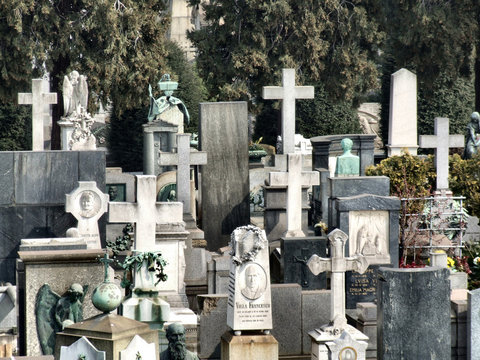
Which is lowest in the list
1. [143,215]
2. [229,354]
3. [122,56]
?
[229,354]

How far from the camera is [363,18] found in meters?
30.4

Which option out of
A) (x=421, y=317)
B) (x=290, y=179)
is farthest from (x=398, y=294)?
(x=290, y=179)

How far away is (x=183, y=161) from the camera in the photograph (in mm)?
17156

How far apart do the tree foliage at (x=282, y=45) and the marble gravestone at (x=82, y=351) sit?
21.0 m

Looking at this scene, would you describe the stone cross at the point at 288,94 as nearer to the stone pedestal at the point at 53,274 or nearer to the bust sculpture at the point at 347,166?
the bust sculpture at the point at 347,166

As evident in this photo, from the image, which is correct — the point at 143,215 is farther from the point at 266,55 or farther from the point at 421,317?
the point at 266,55

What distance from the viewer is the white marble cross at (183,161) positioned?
56.1 feet

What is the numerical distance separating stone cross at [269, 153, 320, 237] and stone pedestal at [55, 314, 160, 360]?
816cm

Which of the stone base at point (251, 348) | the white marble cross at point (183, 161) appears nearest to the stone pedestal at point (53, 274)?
the stone base at point (251, 348)

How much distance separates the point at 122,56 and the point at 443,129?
38.3 ft

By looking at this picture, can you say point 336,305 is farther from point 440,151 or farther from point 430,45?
point 430,45

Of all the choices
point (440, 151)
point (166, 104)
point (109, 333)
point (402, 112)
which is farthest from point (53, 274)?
point (166, 104)

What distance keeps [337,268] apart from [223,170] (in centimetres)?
531

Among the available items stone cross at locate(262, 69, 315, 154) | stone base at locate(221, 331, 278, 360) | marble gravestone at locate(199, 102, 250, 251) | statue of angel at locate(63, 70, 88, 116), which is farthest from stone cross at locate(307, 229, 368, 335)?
statue of angel at locate(63, 70, 88, 116)
